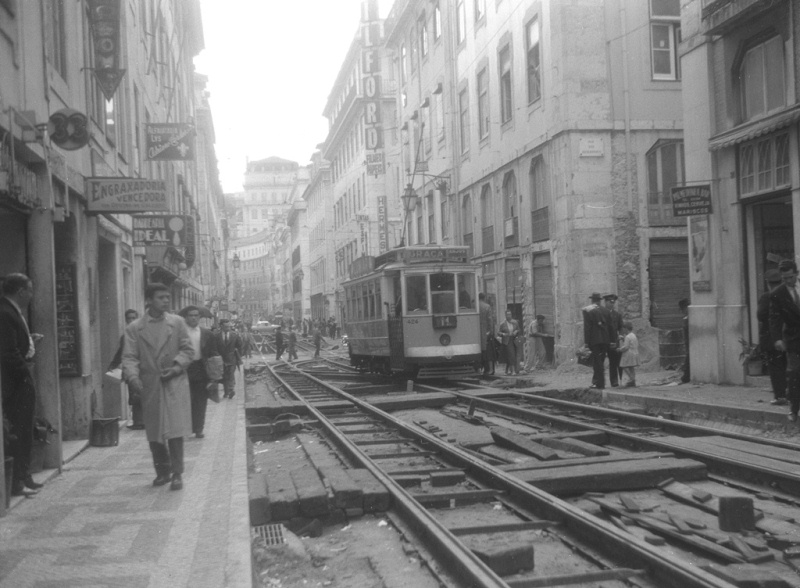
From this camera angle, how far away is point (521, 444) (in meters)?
10.2

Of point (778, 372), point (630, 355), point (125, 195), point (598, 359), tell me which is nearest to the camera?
point (125, 195)

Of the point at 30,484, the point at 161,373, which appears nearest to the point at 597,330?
the point at 161,373

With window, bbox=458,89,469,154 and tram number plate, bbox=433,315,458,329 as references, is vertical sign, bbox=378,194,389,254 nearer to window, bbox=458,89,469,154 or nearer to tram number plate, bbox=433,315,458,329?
window, bbox=458,89,469,154

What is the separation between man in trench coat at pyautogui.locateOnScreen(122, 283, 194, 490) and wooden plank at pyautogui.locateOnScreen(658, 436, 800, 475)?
465 centimetres

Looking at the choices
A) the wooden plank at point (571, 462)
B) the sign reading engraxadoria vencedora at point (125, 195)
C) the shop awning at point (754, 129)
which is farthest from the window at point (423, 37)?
the wooden plank at point (571, 462)

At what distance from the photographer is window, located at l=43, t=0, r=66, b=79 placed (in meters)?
10.8

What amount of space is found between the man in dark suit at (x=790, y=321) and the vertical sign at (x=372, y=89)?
36.9 meters

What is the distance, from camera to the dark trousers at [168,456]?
7945 millimetres

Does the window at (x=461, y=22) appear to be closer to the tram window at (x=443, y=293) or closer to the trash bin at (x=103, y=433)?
the tram window at (x=443, y=293)

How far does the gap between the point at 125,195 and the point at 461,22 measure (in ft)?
75.9

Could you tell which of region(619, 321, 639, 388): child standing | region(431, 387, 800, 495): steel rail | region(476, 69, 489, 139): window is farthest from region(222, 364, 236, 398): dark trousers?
region(476, 69, 489, 139): window

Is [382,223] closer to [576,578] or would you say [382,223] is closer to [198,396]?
[198,396]

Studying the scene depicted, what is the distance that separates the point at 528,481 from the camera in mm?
7926

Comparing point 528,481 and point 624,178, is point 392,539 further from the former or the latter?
point 624,178
